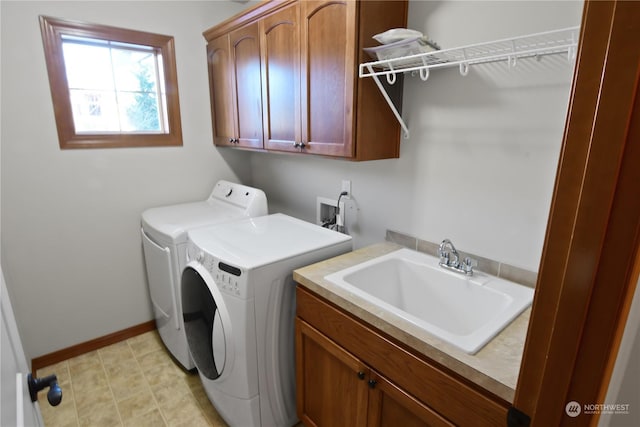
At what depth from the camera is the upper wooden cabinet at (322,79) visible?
1.39 m

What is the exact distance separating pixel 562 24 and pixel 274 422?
1.98 meters

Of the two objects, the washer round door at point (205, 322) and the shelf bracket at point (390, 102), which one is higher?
the shelf bracket at point (390, 102)

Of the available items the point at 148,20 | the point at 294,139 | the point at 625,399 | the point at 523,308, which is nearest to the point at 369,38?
the point at 294,139

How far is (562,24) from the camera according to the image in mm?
1075

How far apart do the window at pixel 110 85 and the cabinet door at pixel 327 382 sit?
1.77 m

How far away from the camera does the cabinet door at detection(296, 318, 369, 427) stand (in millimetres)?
1222

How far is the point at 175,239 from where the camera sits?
1.80 meters

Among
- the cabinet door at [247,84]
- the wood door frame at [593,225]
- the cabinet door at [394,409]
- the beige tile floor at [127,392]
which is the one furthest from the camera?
the cabinet door at [247,84]

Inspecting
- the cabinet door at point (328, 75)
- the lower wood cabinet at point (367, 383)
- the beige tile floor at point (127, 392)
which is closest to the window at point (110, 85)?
the cabinet door at point (328, 75)

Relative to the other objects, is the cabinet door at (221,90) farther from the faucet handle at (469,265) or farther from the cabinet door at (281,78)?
the faucet handle at (469,265)

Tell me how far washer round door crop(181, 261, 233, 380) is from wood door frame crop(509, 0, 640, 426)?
1236 millimetres

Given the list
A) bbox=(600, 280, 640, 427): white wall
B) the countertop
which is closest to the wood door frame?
bbox=(600, 280, 640, 427): white wall

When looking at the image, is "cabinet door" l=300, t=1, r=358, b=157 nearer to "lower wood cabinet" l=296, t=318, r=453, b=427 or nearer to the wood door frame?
"lower wood cabinet" l=296, t=318, r=453, b=427

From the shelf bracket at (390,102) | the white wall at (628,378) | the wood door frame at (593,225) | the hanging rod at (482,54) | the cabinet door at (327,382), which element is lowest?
the cabinet door at (327,382)
